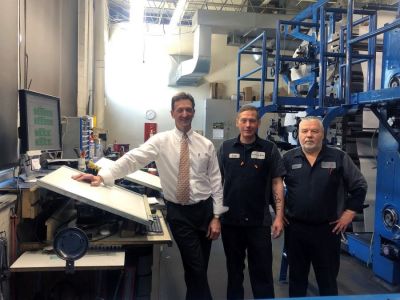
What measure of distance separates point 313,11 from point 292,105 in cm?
131

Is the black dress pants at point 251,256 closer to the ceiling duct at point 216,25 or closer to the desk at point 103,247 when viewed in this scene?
the desk at point 103,247

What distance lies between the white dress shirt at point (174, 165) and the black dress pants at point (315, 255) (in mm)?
517

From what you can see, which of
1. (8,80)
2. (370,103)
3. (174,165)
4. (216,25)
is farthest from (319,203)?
(216,25)

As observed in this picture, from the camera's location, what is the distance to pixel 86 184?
77.0 inches

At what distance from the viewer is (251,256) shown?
2.24 m

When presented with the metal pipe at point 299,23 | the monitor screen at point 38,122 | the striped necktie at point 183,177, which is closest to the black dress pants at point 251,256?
the striped necktie at point 183,177

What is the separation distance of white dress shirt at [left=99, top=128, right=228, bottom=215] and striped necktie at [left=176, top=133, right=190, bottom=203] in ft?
0.07

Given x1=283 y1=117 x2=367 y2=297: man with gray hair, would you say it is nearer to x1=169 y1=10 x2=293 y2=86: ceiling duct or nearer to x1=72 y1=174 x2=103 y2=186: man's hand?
x1=72 y1=174 x2=103 y2=186: man's hand

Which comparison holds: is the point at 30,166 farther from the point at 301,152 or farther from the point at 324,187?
the point at 324,187

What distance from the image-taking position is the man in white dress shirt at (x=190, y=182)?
2057 millimetres

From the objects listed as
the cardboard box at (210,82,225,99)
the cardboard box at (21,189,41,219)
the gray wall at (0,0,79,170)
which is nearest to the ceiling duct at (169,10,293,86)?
the cardboard box at (210,82,225,99)

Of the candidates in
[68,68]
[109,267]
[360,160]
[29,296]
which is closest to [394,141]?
[360,160]

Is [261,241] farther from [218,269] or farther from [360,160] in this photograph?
[360,160]

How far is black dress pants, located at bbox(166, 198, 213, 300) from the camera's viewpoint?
6.71 feet
